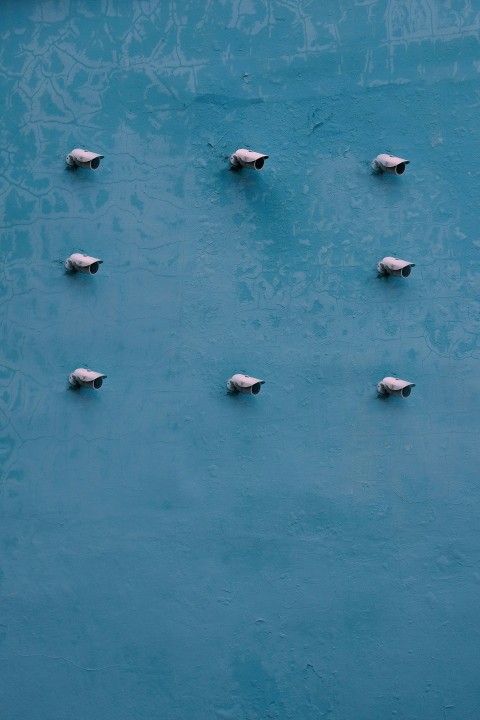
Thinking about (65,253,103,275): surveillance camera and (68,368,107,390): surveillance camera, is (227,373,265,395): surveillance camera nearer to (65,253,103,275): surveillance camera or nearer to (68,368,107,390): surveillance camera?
(68,368,107,390): surveillance camera

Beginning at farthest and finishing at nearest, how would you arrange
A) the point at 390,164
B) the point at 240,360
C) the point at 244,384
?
1. the point at 240,360
2. the point at 390,164
3. the point at 244,384

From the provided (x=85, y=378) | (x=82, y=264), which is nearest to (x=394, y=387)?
(x=85, y=378)

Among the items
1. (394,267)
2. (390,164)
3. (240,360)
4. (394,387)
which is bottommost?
(394,387)

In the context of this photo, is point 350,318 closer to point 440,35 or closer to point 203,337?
point 203,337

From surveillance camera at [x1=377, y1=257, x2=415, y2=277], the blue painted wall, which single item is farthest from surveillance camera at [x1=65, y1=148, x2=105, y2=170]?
surveillance camera at [x1=377, y1=257, x2=415, y2=277]

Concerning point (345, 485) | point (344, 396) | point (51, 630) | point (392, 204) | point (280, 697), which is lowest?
point (280, 697)

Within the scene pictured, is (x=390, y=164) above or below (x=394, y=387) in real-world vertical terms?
above

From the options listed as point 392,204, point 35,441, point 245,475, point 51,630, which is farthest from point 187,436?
point 392,204

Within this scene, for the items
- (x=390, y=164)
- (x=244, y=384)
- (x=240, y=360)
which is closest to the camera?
(x=244, y=384)

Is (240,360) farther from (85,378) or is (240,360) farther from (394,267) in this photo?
(394,267)
